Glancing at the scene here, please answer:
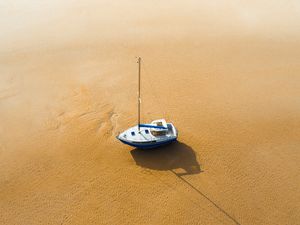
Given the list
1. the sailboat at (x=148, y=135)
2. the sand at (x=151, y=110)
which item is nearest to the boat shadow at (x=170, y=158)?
the sand at (x=151, y=110)

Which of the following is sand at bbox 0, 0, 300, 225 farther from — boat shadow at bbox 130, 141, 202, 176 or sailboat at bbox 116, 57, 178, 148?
sailboat at bbox 116, 57, 178, 148

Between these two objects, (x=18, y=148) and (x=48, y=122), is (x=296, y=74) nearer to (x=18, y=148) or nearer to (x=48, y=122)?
(x=48, y=122)

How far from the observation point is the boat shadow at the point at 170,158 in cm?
1861

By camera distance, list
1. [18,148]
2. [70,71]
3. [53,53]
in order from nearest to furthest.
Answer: [18,148] < [70,71] < [53,53]

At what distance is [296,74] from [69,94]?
60.3 ft

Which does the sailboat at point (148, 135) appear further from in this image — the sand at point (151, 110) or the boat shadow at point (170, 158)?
the sand at point (151, 110)

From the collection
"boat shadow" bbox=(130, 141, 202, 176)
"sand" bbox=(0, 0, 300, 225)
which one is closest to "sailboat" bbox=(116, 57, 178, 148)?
"boat shadow" bbox=(130, 141, 202, 176)

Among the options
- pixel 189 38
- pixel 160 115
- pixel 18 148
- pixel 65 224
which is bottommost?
pixel 65 224

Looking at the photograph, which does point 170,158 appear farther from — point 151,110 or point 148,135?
point 151,110

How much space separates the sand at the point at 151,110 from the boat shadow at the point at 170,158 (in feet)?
0.23

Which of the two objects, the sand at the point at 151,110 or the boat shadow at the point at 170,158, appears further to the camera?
the boat shadow at the point at 170,158

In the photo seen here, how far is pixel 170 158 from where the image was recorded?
19109mm

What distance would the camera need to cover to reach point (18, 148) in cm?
1978

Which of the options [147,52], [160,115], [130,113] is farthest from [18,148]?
[147,52]
